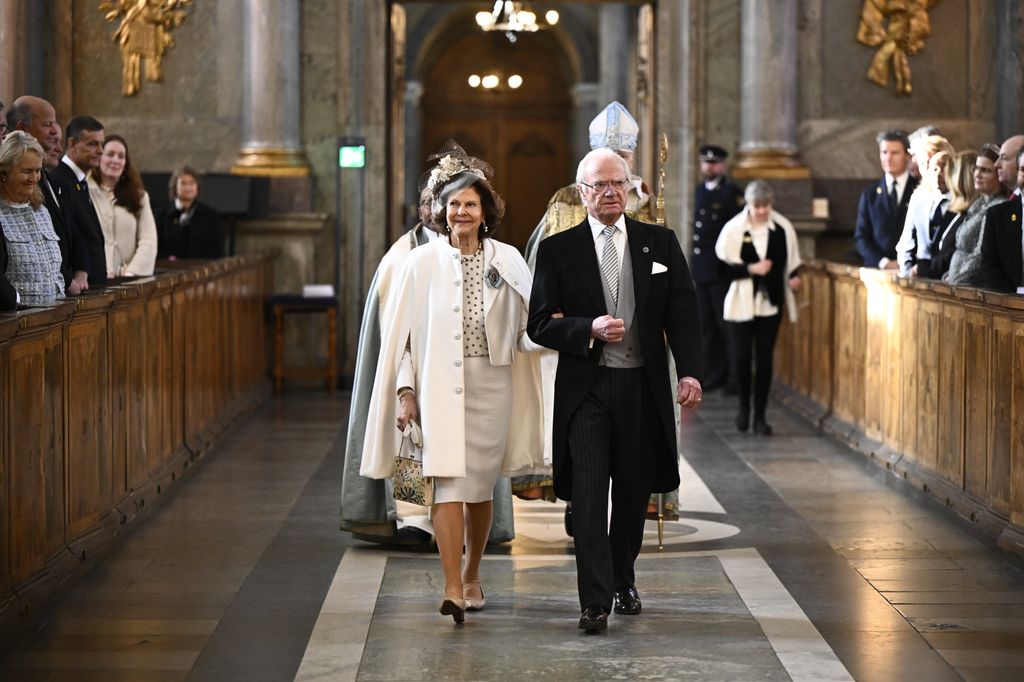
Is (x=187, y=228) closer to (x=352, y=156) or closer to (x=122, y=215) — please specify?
(x=352, y=156)

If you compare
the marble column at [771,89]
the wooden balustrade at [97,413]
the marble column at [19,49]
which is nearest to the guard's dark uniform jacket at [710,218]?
the marble column at [771,89]

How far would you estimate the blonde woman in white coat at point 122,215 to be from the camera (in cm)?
946

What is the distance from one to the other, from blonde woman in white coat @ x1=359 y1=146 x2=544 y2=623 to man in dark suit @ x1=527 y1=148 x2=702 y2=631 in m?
0.16

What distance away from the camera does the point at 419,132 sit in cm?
2559

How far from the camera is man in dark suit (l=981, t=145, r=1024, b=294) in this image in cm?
784

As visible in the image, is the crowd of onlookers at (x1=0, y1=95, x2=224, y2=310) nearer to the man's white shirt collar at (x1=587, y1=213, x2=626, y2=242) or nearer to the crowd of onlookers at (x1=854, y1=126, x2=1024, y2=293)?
the man's white shirt collar at (x1=587, y1=213, x2=626, y2=242)

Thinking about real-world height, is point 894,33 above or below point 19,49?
above

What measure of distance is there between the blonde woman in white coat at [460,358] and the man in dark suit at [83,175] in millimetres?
2769

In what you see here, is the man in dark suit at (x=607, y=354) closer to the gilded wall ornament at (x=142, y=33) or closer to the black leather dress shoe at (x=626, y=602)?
the black leather dress shoe at (x=626, y=602)

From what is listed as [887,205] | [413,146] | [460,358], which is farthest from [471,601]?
[413,146]

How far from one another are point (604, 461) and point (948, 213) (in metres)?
4.39

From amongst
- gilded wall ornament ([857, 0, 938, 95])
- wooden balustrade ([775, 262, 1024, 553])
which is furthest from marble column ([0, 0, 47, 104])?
gilded wall ornament ([857, 0, 938, 95])

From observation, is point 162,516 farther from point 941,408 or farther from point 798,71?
point 798,71

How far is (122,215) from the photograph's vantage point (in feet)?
32.2
